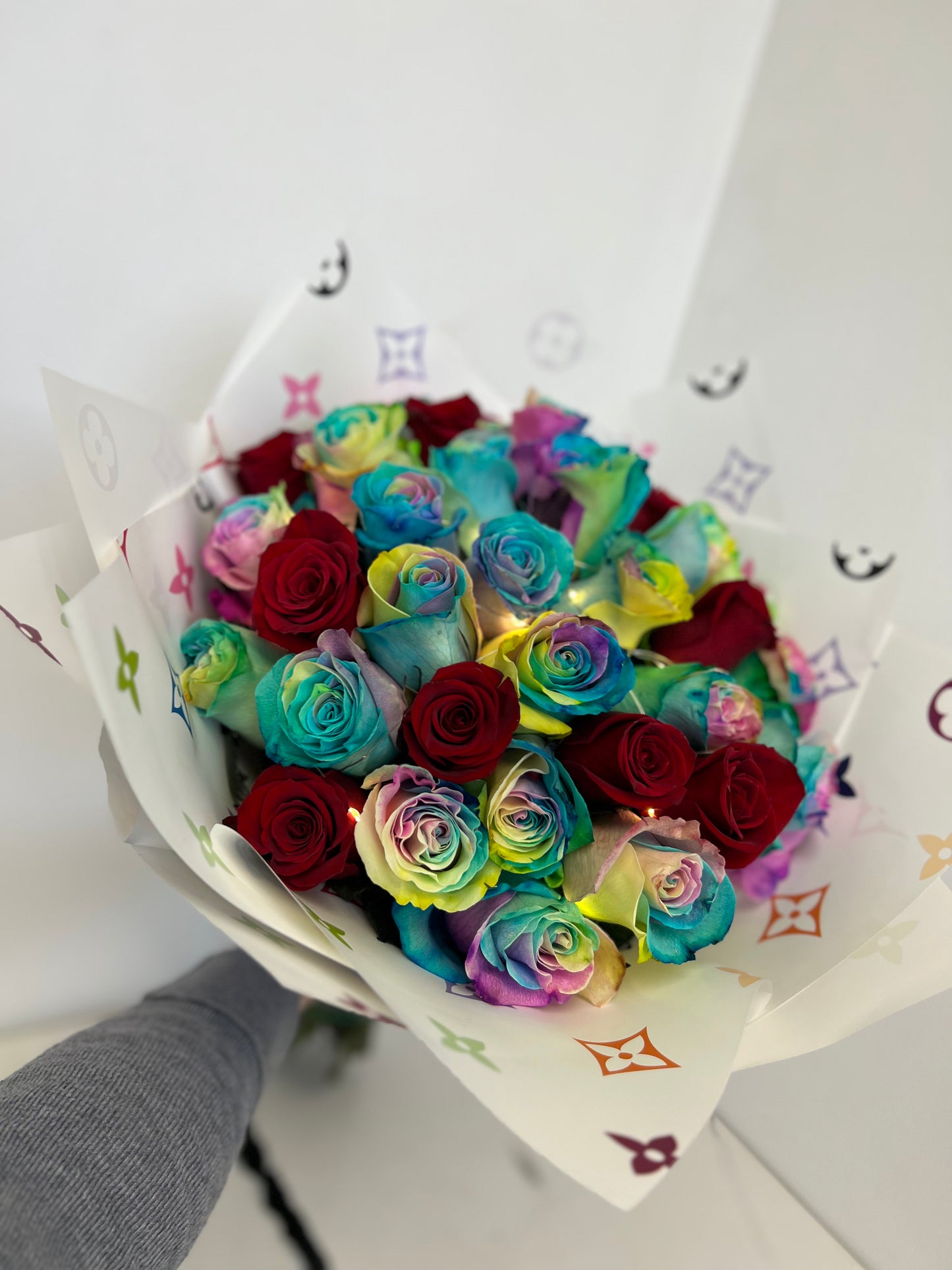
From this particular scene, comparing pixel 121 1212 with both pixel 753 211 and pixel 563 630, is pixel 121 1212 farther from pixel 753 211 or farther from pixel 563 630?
pixel 753 211

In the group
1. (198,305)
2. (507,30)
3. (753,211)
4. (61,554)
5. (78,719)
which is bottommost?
(78,719)

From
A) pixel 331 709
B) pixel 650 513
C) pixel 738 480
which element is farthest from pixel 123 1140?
pixel 738 480

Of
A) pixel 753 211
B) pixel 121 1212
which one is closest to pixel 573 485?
pixel 121 1212

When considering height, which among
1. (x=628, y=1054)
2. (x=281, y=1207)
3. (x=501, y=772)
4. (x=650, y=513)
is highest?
(x=650, y=513)

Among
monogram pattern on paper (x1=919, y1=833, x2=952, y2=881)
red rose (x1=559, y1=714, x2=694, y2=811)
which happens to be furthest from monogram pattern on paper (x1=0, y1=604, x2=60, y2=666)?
monogram pattern on paper (x1=919, y1=833, x2=952, y2=881)

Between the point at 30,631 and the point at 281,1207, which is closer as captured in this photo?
the point at 30,631

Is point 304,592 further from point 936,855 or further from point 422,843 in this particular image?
point 936,855

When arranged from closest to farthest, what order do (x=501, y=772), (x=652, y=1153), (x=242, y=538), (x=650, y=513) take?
(x=652, y=1153) < (x=501, y=772) < (x=242, y=538) < (x=650, y=513)

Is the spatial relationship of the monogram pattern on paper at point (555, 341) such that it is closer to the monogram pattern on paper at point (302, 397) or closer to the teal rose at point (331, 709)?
the monogram pattern on paper at point (302, 397)
